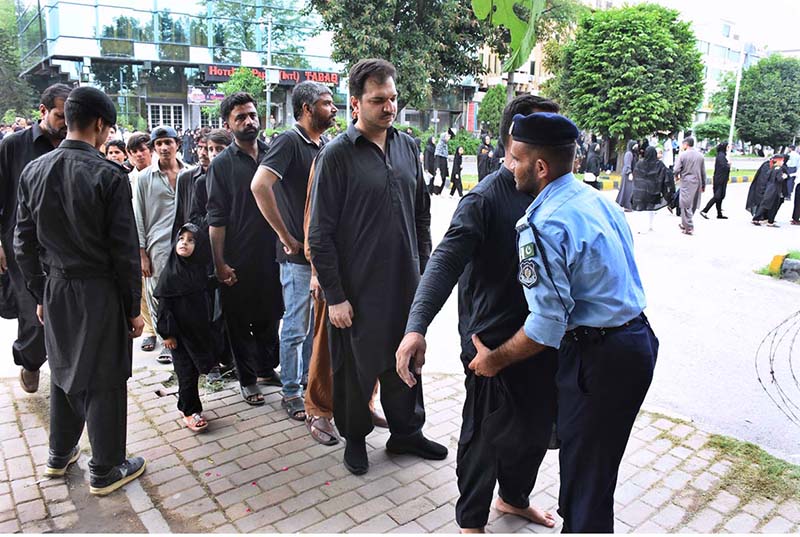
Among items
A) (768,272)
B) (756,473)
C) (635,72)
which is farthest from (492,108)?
(756,473)

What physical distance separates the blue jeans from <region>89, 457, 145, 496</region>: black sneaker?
3.66ft

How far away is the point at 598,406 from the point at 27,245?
291 cm

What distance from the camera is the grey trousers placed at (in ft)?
39.9

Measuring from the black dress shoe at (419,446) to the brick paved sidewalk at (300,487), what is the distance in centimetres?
6

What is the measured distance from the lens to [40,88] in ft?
129

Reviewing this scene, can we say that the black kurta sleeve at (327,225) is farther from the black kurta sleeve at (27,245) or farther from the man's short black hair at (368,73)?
the black kurta sleeve at (27,245)

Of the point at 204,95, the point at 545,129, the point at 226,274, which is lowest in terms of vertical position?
the point at 226,274

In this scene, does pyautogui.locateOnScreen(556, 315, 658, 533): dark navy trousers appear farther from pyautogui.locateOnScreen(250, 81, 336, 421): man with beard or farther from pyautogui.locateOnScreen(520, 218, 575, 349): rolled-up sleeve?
pyautogui.locateOnScreen(250, 81, 336, 421): man with beard

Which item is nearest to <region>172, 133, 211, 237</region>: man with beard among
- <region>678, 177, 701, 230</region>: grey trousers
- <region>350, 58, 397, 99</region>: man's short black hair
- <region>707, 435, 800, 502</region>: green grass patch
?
<region>350, 58, 397, 99</region>: man's short black hair

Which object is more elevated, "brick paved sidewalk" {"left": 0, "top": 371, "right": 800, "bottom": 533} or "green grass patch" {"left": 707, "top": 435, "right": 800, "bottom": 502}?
"green grass patch" {"left": 707, "top": 435, "right": 800, "bottom": 502}

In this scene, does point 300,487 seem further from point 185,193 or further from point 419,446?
point 185,193

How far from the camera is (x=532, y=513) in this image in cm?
307

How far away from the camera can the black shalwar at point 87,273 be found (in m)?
3.07

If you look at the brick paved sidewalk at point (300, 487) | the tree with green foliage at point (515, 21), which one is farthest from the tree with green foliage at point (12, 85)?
the tree with green foliage at point (515, 21)
